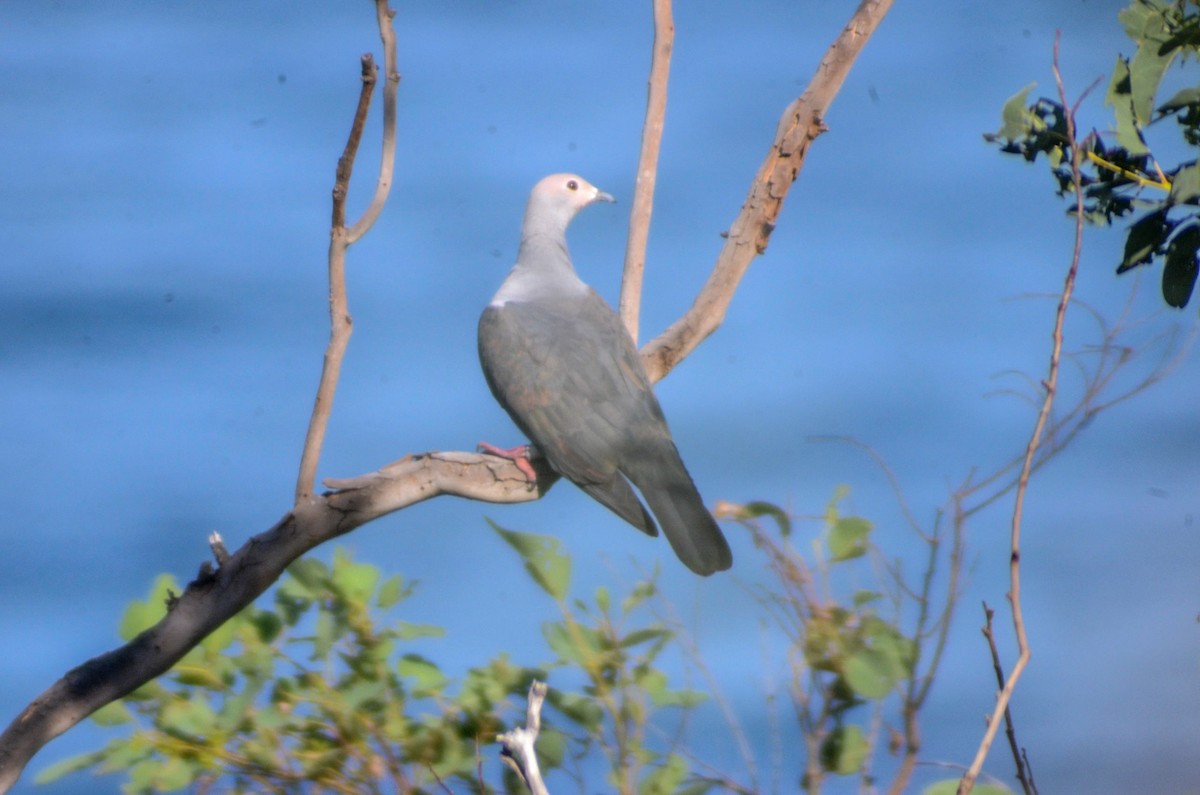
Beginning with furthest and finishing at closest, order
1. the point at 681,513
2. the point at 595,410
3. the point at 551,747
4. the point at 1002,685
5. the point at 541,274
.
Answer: the point at 541,274 → the point at 595,410 → the point at 681,513 → the point at 551,747 → the point at 1002,685

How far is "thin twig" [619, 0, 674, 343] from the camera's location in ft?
6.91

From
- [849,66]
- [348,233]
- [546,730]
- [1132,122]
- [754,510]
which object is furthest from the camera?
[849,66]

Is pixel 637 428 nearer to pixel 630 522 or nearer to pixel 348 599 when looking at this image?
pixel 630 522

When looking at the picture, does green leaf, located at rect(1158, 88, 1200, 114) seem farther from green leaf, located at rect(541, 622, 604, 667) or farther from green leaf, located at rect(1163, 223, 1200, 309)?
green leaf, located at rect(541, 622, 604, 667)

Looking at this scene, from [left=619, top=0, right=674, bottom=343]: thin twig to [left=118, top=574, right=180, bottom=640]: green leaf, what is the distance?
3.09 ft

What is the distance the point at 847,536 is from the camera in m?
1.66

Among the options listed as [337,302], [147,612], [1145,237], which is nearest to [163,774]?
[147,612]

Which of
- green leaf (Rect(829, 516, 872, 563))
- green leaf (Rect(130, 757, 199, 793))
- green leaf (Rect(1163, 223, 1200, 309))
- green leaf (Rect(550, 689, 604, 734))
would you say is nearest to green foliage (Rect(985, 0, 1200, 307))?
green leaf (Rect(1163, 223, 1200, 309))

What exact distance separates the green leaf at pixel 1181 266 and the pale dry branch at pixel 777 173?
82 centimetres

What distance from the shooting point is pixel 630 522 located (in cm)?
191

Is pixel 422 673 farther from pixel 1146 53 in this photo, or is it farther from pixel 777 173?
pixel 1146 53

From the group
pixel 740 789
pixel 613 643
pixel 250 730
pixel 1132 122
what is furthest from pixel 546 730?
pixel 1132 122

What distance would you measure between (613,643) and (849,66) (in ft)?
3.66

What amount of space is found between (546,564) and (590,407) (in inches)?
14.2
